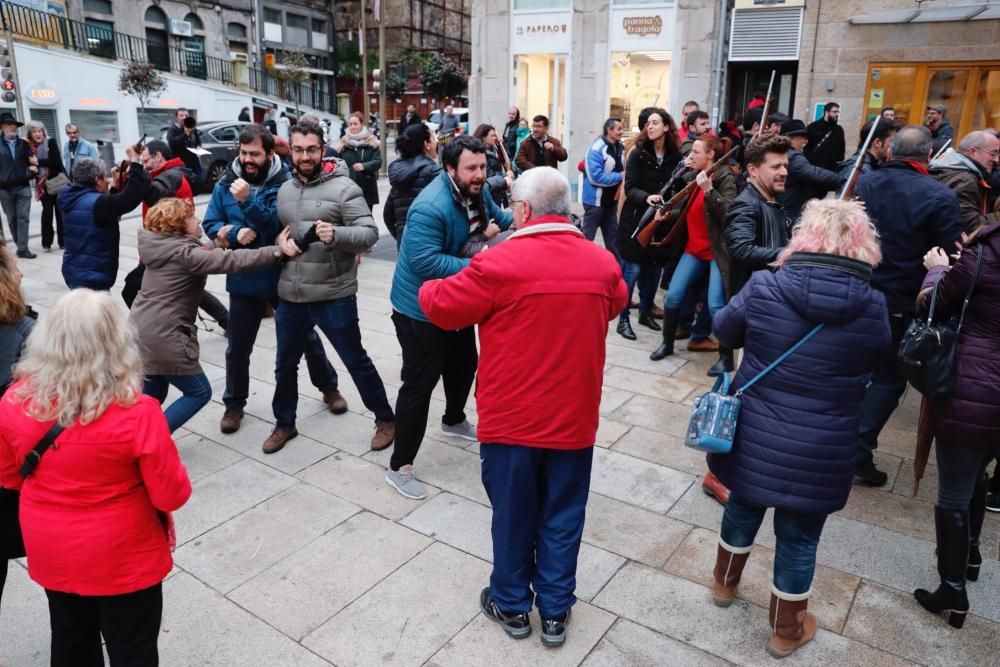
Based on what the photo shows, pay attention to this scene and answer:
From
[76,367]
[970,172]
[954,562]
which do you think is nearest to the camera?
[76,367]

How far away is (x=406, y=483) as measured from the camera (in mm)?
4148

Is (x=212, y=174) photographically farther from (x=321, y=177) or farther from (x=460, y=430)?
(x=460, y=430)

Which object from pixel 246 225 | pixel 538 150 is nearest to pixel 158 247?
pixel 246 225

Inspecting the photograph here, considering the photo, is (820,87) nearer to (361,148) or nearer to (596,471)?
(361,148)

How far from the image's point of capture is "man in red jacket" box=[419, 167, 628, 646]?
2.69m

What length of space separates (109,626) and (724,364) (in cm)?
461

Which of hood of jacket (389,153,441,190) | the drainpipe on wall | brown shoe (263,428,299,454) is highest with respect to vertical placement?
the drainpipe on wall

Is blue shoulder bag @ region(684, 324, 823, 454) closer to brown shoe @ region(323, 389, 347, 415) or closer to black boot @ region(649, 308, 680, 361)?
brown shoe @ region(323, 389, 347, 415)

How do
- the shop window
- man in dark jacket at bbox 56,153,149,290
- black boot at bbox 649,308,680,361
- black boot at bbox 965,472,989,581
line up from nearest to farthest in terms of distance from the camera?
black boot at bbox 965,472,989,581, man in dark jacket at bbox 56,153,149,290, black boot at bbox 649,308,680,361, the shop window

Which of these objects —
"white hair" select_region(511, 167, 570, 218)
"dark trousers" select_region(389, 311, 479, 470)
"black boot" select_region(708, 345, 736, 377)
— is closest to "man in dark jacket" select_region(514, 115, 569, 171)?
"black boot" select_region(708, 345, 736, 377)

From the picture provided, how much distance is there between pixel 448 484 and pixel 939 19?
1223 cm

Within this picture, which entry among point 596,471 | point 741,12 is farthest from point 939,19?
point 596,471

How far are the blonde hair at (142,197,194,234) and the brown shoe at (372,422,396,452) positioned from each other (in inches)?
64.3

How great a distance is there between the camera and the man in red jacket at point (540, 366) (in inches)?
106
